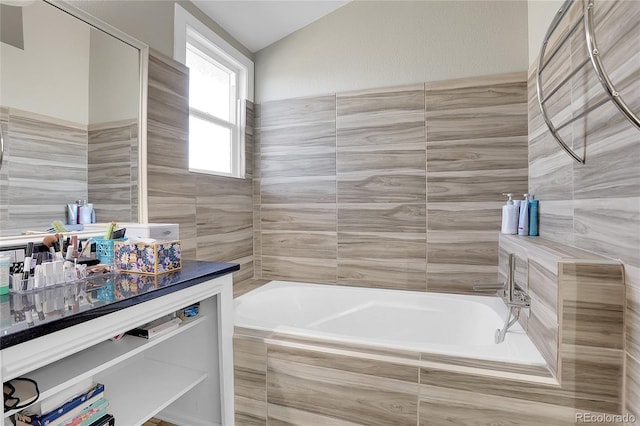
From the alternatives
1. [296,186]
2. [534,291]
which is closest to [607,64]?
[534,291]

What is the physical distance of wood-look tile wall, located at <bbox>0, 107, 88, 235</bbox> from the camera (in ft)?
4.04

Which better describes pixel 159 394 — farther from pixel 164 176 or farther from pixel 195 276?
pixel 164 176

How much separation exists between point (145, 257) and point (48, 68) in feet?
2.93

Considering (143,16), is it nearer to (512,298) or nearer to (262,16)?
(262,16)

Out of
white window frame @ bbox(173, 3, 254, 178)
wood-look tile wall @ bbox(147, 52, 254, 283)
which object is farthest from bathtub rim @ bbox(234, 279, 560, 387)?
white window frame @ bbox(173, 3, 254, 178)

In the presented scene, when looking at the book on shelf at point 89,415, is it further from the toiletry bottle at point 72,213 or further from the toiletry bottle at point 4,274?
the toiletry bottle at point 72,213

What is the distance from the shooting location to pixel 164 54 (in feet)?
6.37

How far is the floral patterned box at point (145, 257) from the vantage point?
4.47 feet

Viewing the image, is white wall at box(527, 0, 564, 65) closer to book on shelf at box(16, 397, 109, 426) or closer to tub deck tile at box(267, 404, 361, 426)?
tub deck tile at box(267, 404, 361, 426)

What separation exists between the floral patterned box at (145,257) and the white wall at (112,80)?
64 centimetres

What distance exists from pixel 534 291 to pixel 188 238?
195 cm

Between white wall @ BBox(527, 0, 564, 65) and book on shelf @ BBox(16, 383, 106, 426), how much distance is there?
8.72 feet

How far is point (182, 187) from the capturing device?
209 cm

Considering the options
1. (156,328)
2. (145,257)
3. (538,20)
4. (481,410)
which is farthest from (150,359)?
(538,20)
